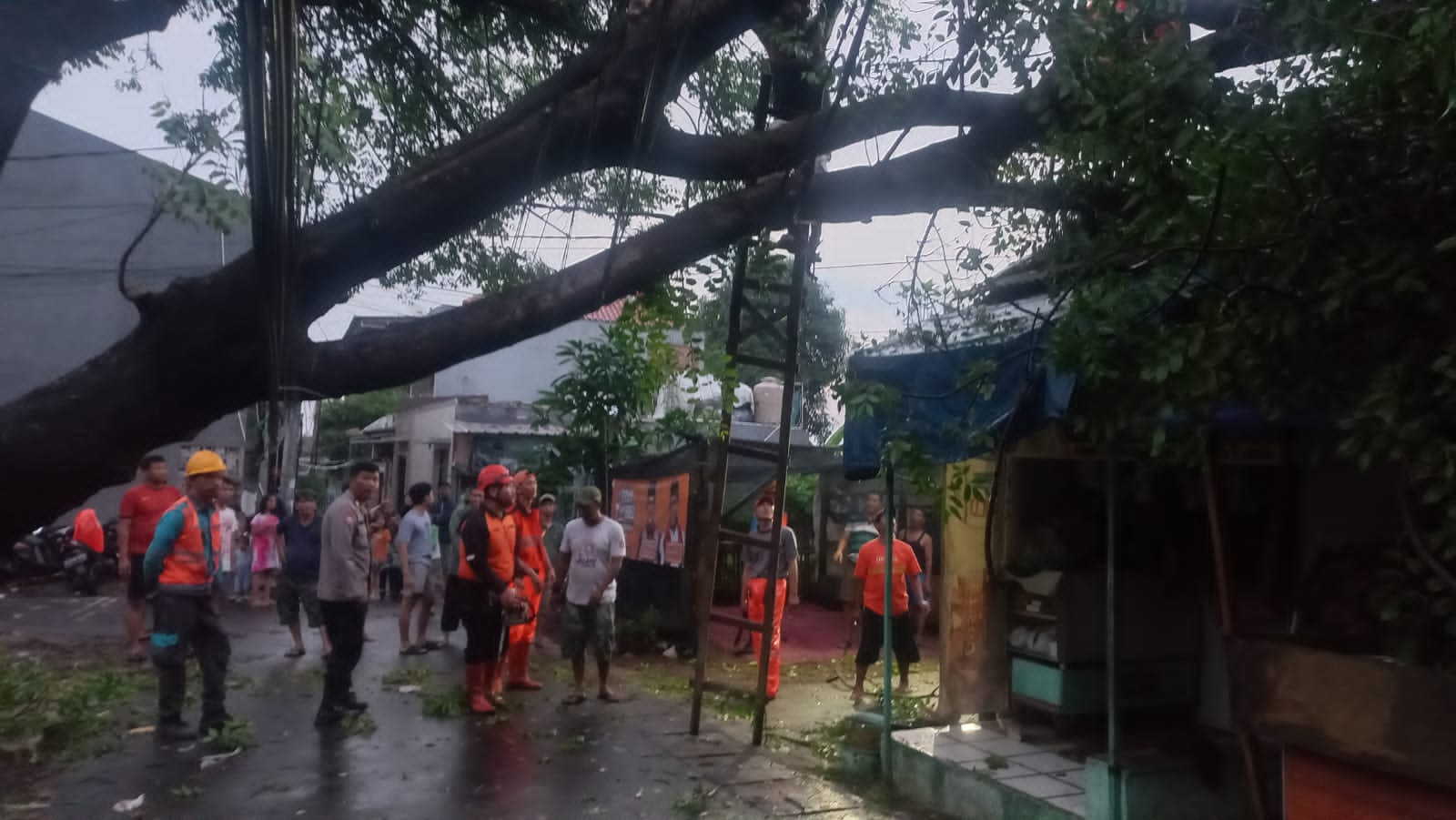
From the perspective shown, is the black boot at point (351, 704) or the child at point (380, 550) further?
the child at point (380, 550)

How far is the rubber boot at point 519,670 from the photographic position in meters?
9.87

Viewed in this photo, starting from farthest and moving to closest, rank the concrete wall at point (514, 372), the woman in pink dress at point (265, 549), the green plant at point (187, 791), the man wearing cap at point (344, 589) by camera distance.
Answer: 1. the concrete wall at point (514, 372)
2. the woman in pink dress at point (265, 549)
3. the man wearing cap at point (344, 589)
4. the green plant at point (187, 791)

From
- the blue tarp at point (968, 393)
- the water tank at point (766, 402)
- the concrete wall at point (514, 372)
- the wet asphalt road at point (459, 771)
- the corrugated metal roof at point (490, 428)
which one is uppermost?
the concrete wall at point (514, 372)

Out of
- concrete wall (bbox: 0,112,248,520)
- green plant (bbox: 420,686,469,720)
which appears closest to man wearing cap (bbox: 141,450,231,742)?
green plant (bbox: 420,686,469,720)

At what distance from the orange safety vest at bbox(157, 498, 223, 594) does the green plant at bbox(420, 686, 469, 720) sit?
1925mm

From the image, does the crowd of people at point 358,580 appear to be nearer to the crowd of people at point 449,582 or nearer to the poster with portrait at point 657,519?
the crowd of people at point 449,582

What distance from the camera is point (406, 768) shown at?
729cm

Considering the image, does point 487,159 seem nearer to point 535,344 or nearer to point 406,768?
point 406,768

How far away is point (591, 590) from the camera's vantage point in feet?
30.6

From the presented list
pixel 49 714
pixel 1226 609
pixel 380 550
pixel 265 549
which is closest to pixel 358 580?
pixel 49 714

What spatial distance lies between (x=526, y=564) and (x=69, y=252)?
642 inches

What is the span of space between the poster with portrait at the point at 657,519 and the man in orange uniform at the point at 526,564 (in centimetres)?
243

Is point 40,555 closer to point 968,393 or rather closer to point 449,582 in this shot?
point 449,582

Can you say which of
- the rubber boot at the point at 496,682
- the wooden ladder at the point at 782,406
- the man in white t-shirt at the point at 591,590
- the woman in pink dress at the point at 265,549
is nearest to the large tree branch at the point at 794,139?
the wooden ladder at the point at 782,406
